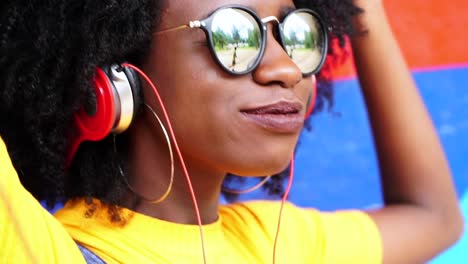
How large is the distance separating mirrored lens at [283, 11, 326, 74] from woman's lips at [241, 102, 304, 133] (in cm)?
8

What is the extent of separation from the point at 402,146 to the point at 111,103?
0.63 meters

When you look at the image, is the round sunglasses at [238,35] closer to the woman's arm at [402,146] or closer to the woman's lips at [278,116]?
the woman's lips at [278,116]

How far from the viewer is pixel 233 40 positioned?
1.19 meters

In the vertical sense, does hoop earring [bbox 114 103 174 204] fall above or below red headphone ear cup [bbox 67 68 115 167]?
below

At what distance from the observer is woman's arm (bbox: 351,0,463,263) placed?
1538 mm

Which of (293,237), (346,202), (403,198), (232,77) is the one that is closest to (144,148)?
(232,77)

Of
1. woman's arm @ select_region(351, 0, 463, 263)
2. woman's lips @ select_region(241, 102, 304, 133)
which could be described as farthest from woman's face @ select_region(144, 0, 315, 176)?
woman's arm @ select_region(351, 0, 463, 263)

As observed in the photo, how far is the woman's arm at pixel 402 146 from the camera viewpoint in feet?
5.05

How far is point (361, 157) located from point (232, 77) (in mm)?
1010

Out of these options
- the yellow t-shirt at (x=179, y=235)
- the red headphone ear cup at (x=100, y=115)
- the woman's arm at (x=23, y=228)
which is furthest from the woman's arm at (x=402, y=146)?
the woman's arm at (x=23, y=228)

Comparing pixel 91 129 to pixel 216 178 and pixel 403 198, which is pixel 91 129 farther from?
pixel 403 198

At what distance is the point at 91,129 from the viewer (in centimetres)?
119

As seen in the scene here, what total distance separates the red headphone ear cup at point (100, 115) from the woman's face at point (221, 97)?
81mm

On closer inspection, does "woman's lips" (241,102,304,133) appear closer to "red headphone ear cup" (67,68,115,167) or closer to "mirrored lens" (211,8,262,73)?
"mirrored lens" (211,8,262,73)
